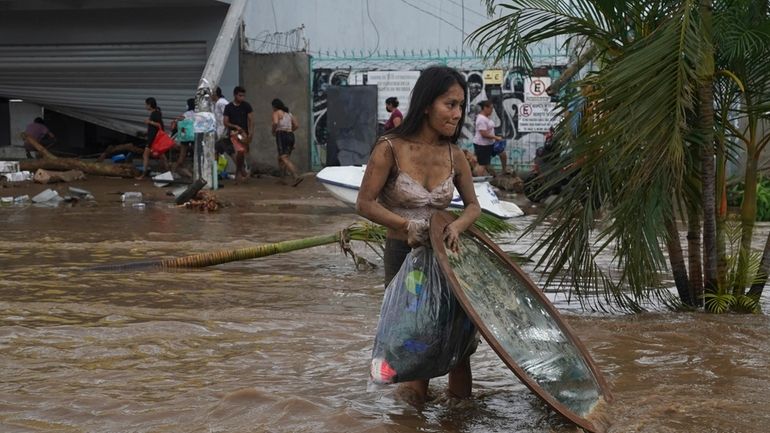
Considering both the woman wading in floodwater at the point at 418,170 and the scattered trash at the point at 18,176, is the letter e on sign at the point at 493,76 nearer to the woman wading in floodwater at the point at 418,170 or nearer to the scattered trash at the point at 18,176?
the scattered trash at the point at 18,176

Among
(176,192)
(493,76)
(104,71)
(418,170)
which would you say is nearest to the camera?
(418,170)

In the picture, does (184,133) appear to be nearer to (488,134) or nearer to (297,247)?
(488,134)

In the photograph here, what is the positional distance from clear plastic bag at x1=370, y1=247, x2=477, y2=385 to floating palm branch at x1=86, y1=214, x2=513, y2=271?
13.7 feet

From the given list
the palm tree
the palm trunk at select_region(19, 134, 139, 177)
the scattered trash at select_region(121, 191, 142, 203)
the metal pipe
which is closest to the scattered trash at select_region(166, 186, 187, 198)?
the metal pipe

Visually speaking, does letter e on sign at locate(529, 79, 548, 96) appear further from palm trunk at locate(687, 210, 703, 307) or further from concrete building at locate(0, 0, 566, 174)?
palm trunk at locate(687, 210, 703, 307)

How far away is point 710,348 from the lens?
6.46 metres

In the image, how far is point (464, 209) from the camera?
5.12 meters

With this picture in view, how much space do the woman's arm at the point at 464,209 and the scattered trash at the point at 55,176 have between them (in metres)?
15.6

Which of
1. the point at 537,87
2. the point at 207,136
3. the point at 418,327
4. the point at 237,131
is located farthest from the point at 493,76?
the point at 418,327

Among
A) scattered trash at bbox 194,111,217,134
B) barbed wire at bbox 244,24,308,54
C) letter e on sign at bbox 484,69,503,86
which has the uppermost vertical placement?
barbed wire at bbox 244,24,308,54

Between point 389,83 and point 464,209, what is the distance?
16869mm

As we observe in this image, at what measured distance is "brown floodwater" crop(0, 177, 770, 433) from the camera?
496 cm

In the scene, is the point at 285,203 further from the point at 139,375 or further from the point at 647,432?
the point at 647,432

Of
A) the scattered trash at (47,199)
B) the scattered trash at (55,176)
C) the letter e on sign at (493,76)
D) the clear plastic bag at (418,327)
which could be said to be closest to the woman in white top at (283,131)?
the scattered trash at (55,176)
